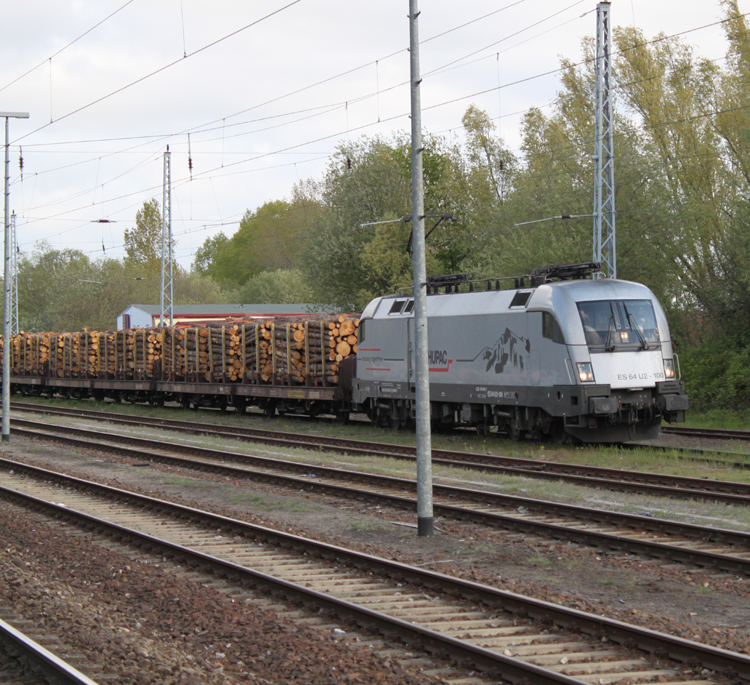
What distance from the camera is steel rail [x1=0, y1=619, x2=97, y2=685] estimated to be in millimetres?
5465

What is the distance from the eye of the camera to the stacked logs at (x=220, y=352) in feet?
82.9

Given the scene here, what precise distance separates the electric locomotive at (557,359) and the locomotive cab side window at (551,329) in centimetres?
2

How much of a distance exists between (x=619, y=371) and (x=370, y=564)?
9.46 m

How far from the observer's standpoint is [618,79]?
33531mm

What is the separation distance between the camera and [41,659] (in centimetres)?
584

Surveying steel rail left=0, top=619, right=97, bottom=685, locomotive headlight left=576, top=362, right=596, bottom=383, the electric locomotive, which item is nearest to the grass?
the electric locomotive

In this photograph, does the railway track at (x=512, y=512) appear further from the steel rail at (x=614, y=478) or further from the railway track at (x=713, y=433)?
the railway track at (x=713, y=433)

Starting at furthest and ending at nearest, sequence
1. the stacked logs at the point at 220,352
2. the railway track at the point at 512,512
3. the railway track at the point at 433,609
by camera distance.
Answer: the stacked logs at the point at 220,352
the railway track at the point at 512,512
the railway track at the point at 433,609

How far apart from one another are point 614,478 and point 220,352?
18.9 metres

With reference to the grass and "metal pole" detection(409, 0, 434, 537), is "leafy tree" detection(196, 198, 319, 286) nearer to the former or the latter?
the grass

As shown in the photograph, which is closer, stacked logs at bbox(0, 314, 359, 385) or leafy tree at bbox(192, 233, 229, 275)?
stacked logs at bbox(0, 314, 359, 385)

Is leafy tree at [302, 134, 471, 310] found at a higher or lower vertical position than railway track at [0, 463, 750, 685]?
higher

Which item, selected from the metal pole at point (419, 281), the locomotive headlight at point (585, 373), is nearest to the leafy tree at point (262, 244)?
the locomotive headlight at point (585, 373)

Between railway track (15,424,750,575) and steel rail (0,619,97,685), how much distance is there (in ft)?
19.3
